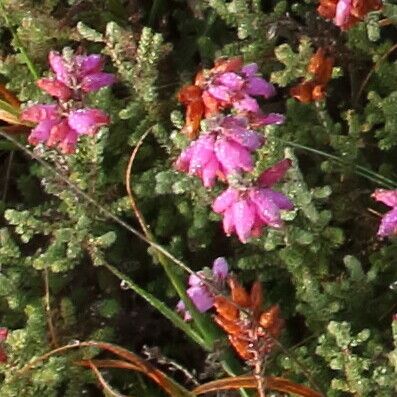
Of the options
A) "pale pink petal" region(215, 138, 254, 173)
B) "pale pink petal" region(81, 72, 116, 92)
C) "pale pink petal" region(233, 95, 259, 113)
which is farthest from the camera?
"pale pink petal" region(81, 72, 116, 92)

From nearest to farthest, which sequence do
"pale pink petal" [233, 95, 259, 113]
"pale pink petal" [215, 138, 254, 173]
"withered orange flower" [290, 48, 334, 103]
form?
"pale pink petal" [215, 138, 254, 173]
"pale pink petal" [233, 95, 259, 113]
"withered orange flower" [290, 48, 334, 103]

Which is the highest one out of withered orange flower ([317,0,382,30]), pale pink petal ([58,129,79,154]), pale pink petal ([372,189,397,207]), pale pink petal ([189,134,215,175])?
withered orange flower ([317,0,382,30])

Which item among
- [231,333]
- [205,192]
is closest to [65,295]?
[205,192]

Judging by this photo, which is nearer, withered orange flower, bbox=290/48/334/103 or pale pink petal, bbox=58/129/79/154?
pale pink petal, bbox=58/129/79/154

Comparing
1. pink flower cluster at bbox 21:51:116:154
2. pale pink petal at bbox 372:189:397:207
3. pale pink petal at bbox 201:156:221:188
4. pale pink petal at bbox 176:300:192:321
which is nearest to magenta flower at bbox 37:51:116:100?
pink flower cluster at bbox 21:51:116:154

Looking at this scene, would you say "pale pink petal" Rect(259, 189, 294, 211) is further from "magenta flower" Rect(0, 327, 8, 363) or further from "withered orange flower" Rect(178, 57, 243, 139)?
"magenta flower" Rect(0, 327, 8, 363)

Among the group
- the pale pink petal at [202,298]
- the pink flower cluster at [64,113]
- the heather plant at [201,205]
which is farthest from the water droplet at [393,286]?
the pink flower cluster at [64,113]

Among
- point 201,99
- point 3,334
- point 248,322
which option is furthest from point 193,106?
point 3,334

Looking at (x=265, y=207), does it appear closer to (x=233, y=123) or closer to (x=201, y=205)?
(x=233, y=123)
